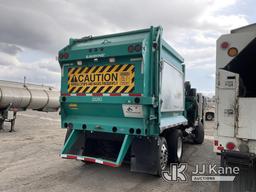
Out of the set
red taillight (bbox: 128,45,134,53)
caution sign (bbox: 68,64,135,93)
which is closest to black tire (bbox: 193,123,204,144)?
caution sign (bbox: 68,64,135,93)

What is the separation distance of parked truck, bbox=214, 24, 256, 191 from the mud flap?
1.74 metres

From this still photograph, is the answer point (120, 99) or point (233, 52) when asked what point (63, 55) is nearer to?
point (120, 99)

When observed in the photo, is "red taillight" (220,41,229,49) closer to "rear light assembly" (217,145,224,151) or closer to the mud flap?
"rear light assembly" (217,145,224,151)

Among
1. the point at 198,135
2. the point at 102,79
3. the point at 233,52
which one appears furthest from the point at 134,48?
the point at 198,135

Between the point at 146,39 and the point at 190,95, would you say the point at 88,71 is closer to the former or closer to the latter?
the point at 146,39

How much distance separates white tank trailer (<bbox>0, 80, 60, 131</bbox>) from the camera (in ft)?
40.2

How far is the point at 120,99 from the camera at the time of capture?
4.93 meters

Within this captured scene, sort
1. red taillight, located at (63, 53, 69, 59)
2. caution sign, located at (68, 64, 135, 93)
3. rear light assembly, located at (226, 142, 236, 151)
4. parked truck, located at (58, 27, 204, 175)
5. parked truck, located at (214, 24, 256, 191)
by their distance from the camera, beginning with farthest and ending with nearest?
red taillight, located at (63, 53, 69, 59)
caution sign, located at (68, 64, 135, 93)
parked truck, located at (58, 27, 204, 175)
rear light assembly, located at (226, 142, 236, 151)
parked truck, located at (214, 24, 256, 191)

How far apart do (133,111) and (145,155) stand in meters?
0.97

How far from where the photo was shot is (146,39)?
4.80 m

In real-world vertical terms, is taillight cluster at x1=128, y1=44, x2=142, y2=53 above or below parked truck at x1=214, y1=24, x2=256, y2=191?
above

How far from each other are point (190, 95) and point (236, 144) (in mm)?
6539

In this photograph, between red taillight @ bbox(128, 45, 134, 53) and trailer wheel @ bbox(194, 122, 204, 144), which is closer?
red taillight @ bbox(128, 45, 134, 53)

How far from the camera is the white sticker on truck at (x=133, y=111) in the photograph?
4740 millimetres
